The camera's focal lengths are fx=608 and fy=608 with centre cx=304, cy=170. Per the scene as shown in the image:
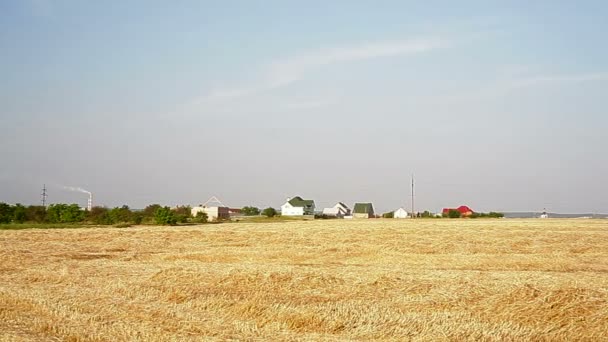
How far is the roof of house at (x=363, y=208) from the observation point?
5741 inches

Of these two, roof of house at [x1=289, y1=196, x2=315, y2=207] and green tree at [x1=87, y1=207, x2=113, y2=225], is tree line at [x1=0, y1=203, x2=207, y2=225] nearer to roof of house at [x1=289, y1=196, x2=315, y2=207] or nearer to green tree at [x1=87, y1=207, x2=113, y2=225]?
green tree at [x1=87, y1=207, x2=113, y2=225]

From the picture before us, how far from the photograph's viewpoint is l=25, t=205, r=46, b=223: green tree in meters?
67.7

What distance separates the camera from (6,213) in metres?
64.1

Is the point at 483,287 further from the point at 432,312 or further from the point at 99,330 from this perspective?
the point at 99,330

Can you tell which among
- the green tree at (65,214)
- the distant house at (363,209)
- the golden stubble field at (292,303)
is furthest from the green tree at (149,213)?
the distant house at (363,209)

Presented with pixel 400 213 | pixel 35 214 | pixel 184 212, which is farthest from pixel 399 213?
pixel 35 214

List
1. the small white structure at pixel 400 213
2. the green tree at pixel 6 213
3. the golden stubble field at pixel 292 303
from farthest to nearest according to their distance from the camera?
1. the small white structure at pixel 400 213
2. the green tree at pixel 6 213
3. the golden stubble field at pixel 292 303

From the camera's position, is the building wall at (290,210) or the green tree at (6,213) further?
the building wall at (290,210)

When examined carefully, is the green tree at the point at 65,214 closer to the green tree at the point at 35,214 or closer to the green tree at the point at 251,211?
the green tree at the point at 35,214

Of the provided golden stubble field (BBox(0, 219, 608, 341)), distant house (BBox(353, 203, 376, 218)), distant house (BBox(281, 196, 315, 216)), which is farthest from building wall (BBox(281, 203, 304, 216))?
golden stubble field (BBox(0, 219, 608, 341))

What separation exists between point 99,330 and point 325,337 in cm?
402

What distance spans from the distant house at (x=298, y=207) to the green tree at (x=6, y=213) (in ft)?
248

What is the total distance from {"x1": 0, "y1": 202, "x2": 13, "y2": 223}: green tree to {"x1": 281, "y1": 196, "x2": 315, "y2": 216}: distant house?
2982 inches

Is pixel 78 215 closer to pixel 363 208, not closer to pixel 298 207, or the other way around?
pixel 298 207
